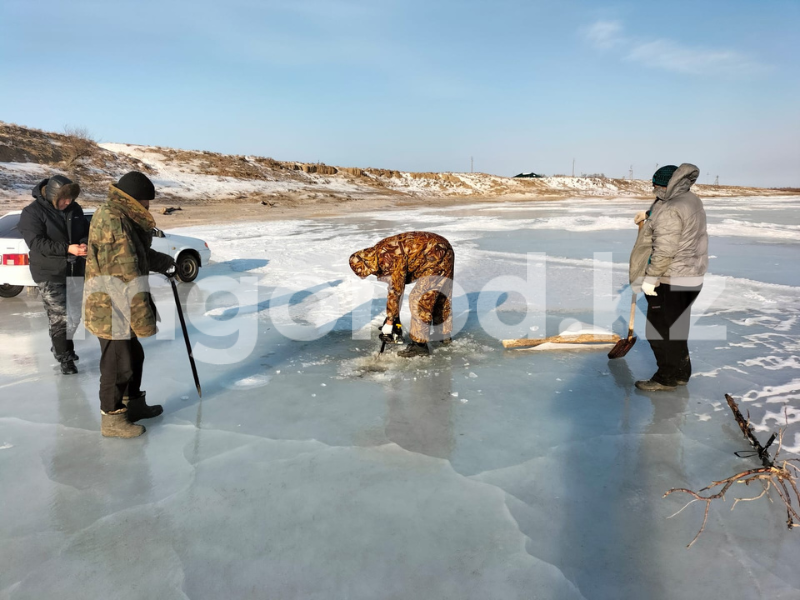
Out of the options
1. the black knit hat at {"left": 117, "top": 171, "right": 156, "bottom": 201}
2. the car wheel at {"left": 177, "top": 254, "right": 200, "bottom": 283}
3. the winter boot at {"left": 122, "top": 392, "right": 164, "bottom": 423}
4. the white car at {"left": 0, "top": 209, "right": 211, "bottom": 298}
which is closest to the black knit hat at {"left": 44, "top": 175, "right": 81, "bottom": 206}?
the white car at {"left": 0, "top": 209, "right": 211, "bottom": 298}

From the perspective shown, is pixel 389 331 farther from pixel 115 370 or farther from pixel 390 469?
pixel 115 370

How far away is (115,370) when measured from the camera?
10.9ft

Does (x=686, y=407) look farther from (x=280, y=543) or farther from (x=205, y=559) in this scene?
(x=205, y=559)

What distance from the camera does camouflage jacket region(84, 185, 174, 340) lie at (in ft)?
10.1

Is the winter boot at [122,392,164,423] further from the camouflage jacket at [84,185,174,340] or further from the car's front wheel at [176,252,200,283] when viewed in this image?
the car's front wheel at [176,252,200,283]

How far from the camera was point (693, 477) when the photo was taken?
9.32ft

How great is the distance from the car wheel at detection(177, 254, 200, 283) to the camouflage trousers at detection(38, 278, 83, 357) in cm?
411

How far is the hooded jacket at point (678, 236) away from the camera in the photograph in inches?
146

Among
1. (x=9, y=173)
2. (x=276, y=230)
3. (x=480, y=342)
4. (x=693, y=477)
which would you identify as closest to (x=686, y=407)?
(x=693, y=477)

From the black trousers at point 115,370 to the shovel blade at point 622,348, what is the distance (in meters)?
4.22

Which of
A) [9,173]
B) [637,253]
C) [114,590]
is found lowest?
[114,590]

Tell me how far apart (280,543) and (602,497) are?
1.75 m

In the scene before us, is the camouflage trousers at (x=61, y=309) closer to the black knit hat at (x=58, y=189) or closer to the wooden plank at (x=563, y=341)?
the black knit hat at (x=58, y=189)

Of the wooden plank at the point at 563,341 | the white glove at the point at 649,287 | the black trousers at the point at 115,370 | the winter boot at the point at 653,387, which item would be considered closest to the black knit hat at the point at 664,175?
the white glove at the point at 649,287
